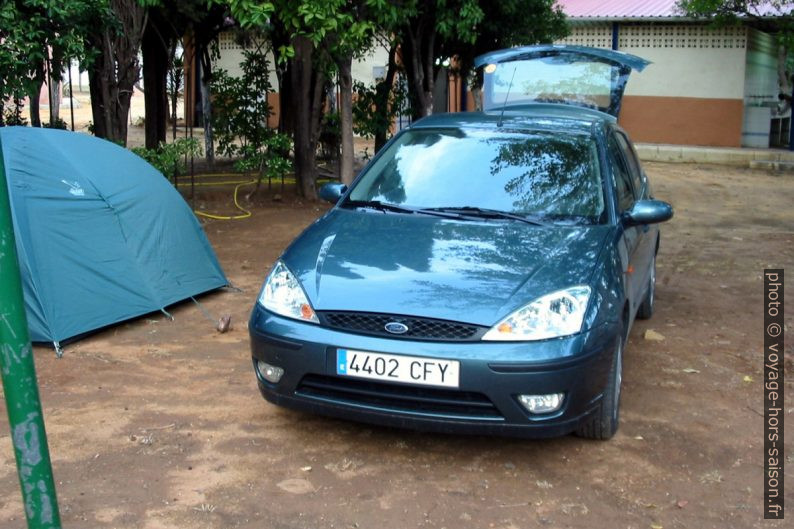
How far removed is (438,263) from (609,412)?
1072mm

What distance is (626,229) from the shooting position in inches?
184

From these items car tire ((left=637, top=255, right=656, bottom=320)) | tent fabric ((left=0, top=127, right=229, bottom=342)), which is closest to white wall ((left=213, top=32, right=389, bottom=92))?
tent fabric ((left=0, top=127, right=229, bottom=342))

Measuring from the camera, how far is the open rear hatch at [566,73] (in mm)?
9453

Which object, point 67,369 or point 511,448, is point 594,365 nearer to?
point 511,448

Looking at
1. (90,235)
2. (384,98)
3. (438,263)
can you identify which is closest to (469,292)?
(438,263)

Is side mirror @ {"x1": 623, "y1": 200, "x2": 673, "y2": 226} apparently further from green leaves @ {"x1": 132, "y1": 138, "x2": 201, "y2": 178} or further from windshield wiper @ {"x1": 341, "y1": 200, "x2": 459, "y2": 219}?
green leaves @ {"x1": 132, "y1": 138, "x2": 201, "y2": 178}

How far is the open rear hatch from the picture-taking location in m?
9.45

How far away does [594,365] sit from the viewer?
3713mm

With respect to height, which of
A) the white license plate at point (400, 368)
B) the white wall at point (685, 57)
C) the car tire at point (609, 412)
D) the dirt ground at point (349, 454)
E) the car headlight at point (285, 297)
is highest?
the white wall at point (685, 57)

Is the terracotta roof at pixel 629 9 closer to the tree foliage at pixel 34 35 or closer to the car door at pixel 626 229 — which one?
the tree foliage at pixel 34 35

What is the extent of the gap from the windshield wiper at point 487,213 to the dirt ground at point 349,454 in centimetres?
114

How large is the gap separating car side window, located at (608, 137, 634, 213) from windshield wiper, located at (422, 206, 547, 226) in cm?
54

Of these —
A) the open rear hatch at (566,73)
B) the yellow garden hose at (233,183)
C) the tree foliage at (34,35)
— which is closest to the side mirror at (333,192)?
the tree foliage at (34,35)

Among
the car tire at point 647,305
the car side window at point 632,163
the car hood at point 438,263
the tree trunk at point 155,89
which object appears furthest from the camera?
the tree trunk at point 155,89
